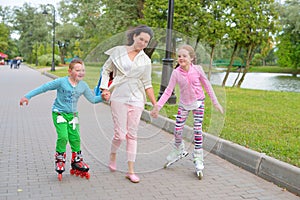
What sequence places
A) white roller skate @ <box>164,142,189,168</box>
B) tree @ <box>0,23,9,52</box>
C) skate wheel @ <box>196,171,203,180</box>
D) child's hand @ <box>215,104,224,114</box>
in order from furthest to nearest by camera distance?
1. tree @ <box>0,23,9,52</box>
2. white roller skate @ <box>164,142,189,168</box>
3. child's hand @ <box>215,104,224,114</box>
4. skate wheel @ <box>196,171,203,180</box>

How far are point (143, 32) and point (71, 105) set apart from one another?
1270 mm

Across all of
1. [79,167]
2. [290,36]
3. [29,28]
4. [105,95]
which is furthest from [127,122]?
[29,28]

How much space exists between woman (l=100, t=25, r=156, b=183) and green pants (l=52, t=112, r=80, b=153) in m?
0.53

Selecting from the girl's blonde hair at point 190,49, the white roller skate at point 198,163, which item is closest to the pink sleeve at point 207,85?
the girl's blonde hair at point 190,49

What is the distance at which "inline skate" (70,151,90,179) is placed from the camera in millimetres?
4813

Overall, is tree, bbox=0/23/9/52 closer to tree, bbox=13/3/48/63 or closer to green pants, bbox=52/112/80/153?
tree, bbox=13/3/48/63

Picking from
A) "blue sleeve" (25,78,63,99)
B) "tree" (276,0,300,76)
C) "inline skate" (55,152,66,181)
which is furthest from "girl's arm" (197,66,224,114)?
"tree" (276,0,300,76)

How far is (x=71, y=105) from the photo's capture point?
4.76m

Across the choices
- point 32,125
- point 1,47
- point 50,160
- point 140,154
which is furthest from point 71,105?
point 1,47

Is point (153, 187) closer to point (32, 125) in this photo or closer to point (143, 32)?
point (143, 32)

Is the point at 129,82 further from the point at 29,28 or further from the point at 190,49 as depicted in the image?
the point at 29,28

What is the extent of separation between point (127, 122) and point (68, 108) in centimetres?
75

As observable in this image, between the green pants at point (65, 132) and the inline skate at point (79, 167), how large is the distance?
0.10m

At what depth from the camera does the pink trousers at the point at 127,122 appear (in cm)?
464
